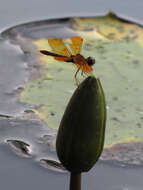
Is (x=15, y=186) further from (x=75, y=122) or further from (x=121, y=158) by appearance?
(x=75, y=122)

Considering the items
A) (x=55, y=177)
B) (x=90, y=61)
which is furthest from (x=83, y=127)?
(x=55, y=177)

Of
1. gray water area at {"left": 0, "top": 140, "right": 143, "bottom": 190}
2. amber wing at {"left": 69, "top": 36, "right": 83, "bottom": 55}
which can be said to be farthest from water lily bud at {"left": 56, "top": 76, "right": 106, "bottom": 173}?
gray water area at {"left": 0, "top": 140, "right": 143, "bottom": 190}

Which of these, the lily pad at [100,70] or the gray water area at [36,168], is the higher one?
the lily pad at [100,70]

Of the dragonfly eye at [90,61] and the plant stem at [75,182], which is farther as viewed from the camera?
the plant stem at [75,182]

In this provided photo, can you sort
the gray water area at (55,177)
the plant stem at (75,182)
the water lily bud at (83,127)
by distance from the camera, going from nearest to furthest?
the water lily bud at (83,127), the plant stem at (75,182), the gray water area at (55,177)

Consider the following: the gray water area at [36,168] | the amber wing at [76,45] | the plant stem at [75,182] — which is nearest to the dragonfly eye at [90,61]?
the amber wing at [76,45]

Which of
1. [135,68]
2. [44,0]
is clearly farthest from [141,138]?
[44,0]

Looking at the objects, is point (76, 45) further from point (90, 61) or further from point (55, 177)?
point (55, 177)

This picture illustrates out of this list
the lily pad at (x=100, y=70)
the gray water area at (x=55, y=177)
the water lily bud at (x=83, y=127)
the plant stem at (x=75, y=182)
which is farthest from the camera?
the lily pad at (x=100, y=70)

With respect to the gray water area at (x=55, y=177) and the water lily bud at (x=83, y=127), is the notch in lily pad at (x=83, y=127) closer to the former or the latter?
the water lily bud at (x=83, y=127)
